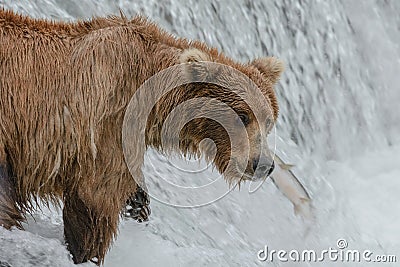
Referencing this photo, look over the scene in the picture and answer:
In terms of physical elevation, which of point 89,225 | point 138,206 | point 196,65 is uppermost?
point 196,65

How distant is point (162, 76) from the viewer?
4.22 meters

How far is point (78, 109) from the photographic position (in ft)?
13.3

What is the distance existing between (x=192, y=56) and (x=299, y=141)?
14.2 ft

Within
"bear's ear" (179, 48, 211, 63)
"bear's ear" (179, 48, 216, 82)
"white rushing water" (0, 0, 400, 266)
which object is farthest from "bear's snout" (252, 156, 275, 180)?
"white rushing water" (0, 0, 400, 266)

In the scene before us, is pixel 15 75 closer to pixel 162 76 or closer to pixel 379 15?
pixel 162 76

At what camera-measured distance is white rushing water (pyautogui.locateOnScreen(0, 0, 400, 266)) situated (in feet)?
16.3

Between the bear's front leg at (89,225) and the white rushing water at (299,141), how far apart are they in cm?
10

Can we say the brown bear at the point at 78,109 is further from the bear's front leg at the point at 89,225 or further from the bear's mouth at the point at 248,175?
the bear's mouth at the point at 248,175

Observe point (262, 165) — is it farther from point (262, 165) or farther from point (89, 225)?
point (89, 225)

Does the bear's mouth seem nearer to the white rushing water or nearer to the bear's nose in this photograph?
the bear's nose

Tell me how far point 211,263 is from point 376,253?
2.46 meters

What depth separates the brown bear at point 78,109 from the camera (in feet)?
13.1

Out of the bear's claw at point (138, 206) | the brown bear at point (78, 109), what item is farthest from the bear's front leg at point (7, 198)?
the bear's claw at point (138, 206)

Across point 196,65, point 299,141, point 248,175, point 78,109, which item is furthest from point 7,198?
point 299,141
